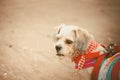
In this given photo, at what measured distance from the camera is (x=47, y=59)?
542 centimetres

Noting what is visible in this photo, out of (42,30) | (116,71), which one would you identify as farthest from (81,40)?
(42,30)

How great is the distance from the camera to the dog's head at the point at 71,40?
3487 mm

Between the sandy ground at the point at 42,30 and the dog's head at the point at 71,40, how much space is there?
37.1 inches

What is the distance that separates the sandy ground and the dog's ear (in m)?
1.00

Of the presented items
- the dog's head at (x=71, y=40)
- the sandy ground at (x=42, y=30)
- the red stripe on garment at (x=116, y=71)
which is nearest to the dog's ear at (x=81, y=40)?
the dog's head at (x=71, y=40)

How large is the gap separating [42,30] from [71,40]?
3.12 metres

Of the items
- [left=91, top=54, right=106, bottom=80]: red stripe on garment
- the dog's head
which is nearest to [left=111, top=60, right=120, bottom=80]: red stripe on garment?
[left=91, top=54, right=106, bottom=80]: red stripe on garment

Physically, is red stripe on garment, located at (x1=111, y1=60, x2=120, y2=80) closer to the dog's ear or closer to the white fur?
the white fur

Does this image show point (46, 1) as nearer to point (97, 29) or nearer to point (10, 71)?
point (97, 29)

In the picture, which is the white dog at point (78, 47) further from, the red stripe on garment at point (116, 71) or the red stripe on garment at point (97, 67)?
the red stripe on garment at point (116, 71)

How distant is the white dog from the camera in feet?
11.0

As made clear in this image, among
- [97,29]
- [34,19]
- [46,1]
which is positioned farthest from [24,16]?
[97,29]

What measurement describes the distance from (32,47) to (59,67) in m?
1.01

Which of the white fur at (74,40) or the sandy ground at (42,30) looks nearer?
the white fur at (74,40)
